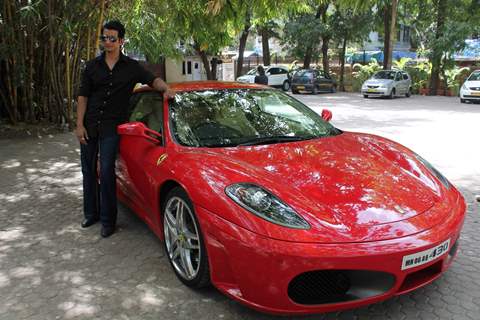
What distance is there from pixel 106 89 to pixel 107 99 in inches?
3.3

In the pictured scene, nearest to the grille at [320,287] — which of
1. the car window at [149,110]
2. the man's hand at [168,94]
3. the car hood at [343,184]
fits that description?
the car hood at [343,184]

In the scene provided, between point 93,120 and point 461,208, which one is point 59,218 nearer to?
point 93,120

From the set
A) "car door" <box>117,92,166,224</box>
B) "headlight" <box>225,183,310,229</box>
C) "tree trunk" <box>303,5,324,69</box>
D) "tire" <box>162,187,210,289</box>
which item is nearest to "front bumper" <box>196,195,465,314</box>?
"headlight" <box>225,183,310,229</box>

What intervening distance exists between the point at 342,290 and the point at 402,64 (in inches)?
1124

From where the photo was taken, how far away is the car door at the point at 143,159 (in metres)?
3.49

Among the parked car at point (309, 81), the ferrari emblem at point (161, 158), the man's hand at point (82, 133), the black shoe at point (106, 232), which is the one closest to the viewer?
the ferrari emblem at point (161, 158)

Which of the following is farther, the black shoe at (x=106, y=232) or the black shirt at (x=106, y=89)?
the black shoe at (x=106, y=232)

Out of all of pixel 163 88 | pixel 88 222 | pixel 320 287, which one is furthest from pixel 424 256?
pixel 88 222

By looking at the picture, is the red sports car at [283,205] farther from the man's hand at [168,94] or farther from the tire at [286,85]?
the tire at [286,85]

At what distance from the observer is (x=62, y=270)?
11.3 feet

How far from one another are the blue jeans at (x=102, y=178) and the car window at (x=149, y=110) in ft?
0.99

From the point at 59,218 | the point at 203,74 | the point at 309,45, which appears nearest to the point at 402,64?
the point at 309,45

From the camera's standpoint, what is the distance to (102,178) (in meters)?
3.96

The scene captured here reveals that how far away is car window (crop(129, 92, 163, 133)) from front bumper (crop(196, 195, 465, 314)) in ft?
4.68
